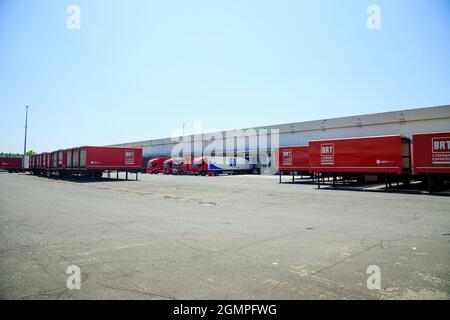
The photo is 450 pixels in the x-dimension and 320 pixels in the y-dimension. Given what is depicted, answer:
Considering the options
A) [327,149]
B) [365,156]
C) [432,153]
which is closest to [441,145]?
[432,153]

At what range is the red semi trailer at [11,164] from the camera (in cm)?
6139

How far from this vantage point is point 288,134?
51000mm

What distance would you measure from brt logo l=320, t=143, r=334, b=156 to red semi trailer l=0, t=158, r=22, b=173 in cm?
6754

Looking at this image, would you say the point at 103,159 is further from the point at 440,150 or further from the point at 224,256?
the point at 440,150

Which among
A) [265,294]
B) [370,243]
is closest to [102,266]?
[265,294]

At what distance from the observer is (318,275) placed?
12.8 feet

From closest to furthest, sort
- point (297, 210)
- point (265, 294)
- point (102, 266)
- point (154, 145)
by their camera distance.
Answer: point (265, 294) → point (102, 266) → point (297, 210) → point (154, 145)

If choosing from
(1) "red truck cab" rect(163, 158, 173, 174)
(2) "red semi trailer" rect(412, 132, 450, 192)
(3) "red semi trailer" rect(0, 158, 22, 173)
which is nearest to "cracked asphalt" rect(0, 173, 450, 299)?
(2) "red semi trailer" rect(412, 132, 450, 192)

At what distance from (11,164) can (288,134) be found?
60.5 meters

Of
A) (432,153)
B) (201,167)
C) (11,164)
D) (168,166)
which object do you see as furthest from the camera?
(11,164)

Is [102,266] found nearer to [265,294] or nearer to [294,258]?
[265,294]

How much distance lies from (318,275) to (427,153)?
16290mm

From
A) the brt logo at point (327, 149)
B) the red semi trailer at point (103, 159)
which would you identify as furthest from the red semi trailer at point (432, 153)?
the red semi trailer at point (103, 159)

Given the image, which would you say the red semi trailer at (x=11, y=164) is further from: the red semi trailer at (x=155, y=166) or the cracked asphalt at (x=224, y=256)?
the cracked asphalt at (x=224, y=256)
